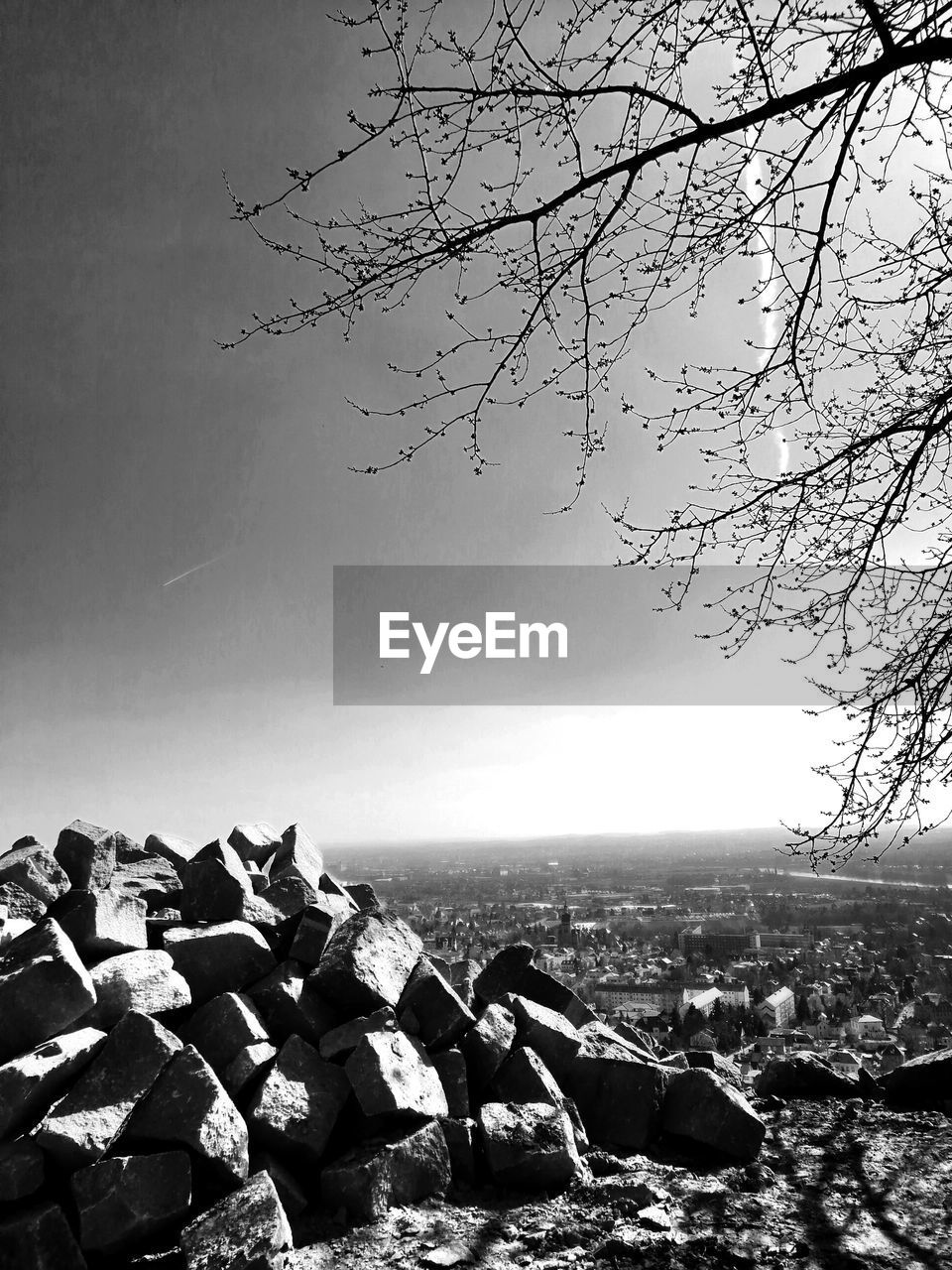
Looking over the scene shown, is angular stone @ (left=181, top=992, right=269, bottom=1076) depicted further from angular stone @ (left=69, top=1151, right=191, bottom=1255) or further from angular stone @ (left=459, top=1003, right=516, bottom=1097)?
angular stone @ (left=459, top=1003, right=516, bottom=1097)

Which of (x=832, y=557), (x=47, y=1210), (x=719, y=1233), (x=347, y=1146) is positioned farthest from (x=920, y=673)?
(x=47, y=1210)

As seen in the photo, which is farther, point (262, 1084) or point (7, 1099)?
point (262, 1084)

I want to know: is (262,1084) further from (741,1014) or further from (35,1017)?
(741,1014)

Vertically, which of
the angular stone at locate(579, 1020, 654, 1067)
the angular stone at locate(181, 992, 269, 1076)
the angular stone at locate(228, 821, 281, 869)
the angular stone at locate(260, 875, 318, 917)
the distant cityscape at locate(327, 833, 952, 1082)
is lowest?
the distant cityscape at locate(327, 833, 952, 1082)

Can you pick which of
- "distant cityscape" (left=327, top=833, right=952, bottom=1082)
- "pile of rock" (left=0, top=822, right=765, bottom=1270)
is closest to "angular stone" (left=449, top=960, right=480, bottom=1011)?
"pile of rock" (left=0, top=822, right=765, bottom=1270)

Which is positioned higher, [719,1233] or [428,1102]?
[428,1102]

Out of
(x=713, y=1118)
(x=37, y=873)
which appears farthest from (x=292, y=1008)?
(x=37, y=873)
